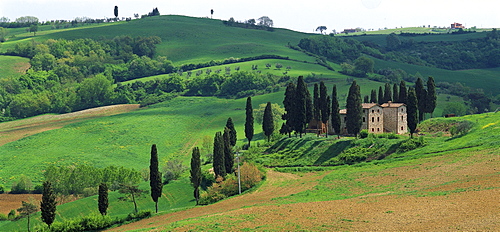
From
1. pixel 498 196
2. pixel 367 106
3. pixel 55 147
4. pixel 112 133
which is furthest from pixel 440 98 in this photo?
pixel 498 196

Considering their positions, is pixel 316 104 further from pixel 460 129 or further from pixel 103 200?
pixel 103 200

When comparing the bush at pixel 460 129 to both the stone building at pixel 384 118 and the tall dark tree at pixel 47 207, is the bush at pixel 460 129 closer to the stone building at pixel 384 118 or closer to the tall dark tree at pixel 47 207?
the stone building at pixel 384 118

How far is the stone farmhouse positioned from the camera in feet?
399

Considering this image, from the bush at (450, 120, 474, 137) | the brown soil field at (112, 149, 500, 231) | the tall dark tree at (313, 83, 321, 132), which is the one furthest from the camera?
the tall dark tree at (313, 83, 321, 132)

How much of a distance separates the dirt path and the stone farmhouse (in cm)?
2649

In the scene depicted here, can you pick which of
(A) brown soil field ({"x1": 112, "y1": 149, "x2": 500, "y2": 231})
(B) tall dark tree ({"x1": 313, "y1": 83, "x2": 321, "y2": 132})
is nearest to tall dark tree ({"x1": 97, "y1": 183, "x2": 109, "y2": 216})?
(A) brown soil field ({"x1": 112, "y1": 149, "x2": 500, "y2": 231})

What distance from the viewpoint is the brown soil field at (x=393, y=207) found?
56.6 metres

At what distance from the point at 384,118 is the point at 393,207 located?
202 feet

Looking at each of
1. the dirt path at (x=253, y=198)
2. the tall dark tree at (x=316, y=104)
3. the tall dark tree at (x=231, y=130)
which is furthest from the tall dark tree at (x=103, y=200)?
the tall dark tree at (x=316, y=104)

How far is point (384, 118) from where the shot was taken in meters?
124

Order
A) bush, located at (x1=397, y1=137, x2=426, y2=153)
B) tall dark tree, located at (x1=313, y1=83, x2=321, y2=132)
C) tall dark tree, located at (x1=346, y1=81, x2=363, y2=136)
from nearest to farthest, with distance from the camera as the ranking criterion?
bush, located at (x1=397, y1=137, x2=426, y2=153) → tall dark tree, located at (x1=346, y1=81, x2=363, y2=136) → tall dark tree, located at (x1=313, y1=83, x2=321, y2=132)

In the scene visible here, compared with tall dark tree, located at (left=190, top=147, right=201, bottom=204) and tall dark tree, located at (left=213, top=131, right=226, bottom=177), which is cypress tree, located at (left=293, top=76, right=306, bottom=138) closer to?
tall dark tree, located at (left=213, top=131, right=226, bottom=177)

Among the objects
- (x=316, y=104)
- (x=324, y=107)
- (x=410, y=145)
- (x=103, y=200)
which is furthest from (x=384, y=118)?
(x=103, y=200)

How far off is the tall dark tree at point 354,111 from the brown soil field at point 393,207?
22.1 meters
